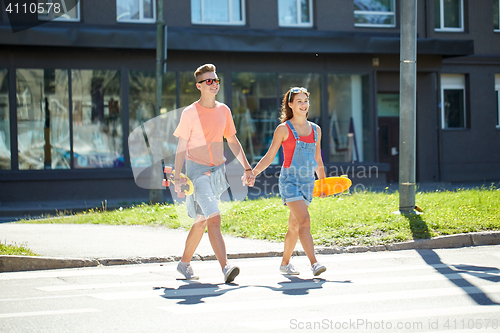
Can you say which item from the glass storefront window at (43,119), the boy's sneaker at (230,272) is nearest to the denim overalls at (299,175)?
the boy's sneaker at (230,272)

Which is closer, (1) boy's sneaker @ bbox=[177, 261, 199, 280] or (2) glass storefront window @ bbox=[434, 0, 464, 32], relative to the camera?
(1) boy's sneaker @ bbox=[177, 261, 199, 280]

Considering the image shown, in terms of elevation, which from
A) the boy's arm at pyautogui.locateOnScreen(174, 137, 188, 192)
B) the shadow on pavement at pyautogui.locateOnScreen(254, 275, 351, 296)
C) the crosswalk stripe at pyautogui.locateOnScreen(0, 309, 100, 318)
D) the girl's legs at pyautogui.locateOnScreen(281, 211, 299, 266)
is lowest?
the shadow on pavement at pyautogui.locateOnScreen(254, 275, 351, 296)

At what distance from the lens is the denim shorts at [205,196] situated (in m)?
5.95

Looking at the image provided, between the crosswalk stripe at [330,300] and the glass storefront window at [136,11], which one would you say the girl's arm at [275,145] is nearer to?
the crosswalk stripe at [330,300]

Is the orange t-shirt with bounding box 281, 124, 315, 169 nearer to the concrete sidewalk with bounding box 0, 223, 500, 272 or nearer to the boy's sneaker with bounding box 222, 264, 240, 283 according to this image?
the boy's sneaker with bounding box 222, 264, 240, 283

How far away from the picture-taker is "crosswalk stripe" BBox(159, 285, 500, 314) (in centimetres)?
496

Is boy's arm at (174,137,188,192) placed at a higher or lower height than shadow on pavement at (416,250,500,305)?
higher

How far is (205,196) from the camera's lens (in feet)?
19.6

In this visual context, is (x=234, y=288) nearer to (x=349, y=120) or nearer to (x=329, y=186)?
(x=329, y=186)

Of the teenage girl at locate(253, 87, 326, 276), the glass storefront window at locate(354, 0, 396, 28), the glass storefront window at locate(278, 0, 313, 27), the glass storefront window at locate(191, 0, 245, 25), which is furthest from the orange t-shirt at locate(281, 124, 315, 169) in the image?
the glass storefront window at locate(354, 0, 396, 28)

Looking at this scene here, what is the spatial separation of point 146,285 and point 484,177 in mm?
17714

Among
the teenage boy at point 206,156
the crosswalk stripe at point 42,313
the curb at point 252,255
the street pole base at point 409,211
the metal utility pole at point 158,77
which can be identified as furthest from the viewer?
the metal utility pole at point 158,77

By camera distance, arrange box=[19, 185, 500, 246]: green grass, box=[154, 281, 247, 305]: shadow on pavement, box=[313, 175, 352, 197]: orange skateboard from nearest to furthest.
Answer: box=[154, 281, 247, 305]: shadow on pavement
box=[313, 175, 352, 197]: orange skateboard
box=[19, 185, 500, 246]: green grass

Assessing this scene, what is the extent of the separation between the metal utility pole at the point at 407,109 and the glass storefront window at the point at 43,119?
34.5ft
